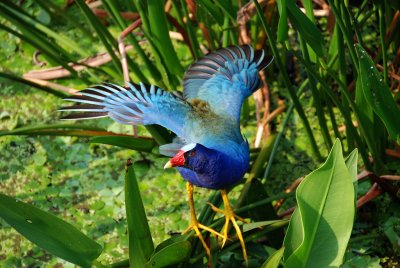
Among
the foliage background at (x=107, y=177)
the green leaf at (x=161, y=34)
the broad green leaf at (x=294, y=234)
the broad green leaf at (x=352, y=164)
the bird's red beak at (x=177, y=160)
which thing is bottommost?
the foliage background at (x=107, y=177)

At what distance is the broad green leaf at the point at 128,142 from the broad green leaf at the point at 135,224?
0.24 metres

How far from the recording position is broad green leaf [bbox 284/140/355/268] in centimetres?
150

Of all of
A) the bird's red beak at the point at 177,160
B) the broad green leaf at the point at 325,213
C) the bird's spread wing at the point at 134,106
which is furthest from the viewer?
the bird's spread wing at the point at 134,106

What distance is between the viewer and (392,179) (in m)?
2.01

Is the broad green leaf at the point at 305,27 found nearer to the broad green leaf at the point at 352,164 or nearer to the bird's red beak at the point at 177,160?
the broad green leaf at the point at 352,164

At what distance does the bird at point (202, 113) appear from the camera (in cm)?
186

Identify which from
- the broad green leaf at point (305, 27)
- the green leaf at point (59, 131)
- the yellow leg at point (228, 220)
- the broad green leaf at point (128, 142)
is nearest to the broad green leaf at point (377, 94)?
the broad green leaf at point (305, 27)

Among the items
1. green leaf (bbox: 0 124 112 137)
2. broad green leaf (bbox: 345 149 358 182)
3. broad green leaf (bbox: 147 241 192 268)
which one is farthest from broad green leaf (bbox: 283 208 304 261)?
green leaf (bbox: 0 124 112 137)

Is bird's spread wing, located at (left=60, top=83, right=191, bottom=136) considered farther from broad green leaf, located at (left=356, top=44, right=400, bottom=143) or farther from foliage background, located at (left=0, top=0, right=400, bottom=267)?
broad green leaf, located at (left=356, top=44, right=400, bottom=143)

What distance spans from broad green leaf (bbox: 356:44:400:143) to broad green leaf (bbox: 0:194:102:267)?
707 mm

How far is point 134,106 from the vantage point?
2.04m

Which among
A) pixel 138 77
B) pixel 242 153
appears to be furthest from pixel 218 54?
pixel 242 153

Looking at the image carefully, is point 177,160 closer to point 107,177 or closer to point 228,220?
point 228,220

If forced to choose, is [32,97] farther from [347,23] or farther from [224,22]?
[347,23]
